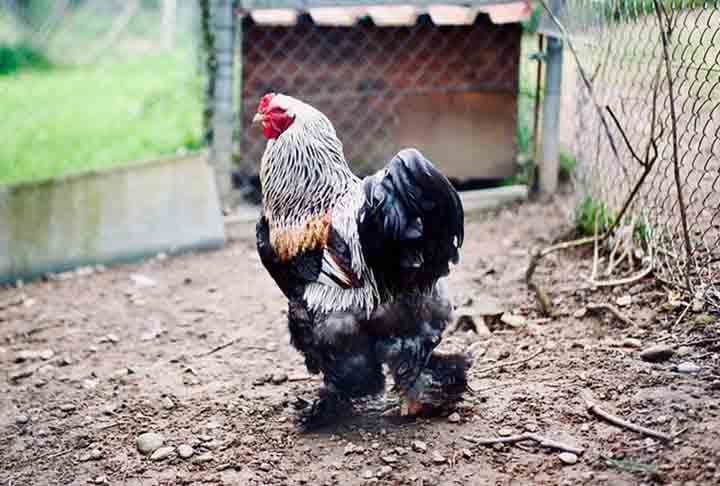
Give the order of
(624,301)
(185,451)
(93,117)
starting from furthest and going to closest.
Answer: (93,117)
(624,301)
(185,451)

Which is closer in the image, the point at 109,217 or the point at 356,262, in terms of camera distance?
the point at 356,262

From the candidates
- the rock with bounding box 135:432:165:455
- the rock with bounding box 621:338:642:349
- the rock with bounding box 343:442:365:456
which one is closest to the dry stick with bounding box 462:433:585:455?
the rock with bounding box 343:442:365:456

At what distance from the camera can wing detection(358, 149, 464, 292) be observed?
2771 mm

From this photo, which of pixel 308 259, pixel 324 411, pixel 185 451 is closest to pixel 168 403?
pixel 185 451

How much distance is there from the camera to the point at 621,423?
2.84 meters

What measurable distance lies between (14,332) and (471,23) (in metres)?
3.80

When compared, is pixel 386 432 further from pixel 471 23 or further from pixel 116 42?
pixel 116 42

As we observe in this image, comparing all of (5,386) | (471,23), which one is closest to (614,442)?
(5,386)

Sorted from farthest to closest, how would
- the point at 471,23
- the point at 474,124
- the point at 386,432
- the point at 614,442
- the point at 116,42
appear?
1. the point at 116,42
2. the point at 474,124
3. the point at 471,23
4. the point at 386,432
5. the point at 614,442

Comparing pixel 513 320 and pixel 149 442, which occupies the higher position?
pixel 513 320

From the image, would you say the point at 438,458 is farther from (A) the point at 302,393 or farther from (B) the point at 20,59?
(B) the point at 20,59

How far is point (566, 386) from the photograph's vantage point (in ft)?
10.6

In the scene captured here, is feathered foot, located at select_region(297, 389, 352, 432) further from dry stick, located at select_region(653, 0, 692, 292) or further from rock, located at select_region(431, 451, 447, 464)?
dry stick, located at select_region(653, 0, 692, 292)

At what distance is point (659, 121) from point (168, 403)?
8.79 feet
